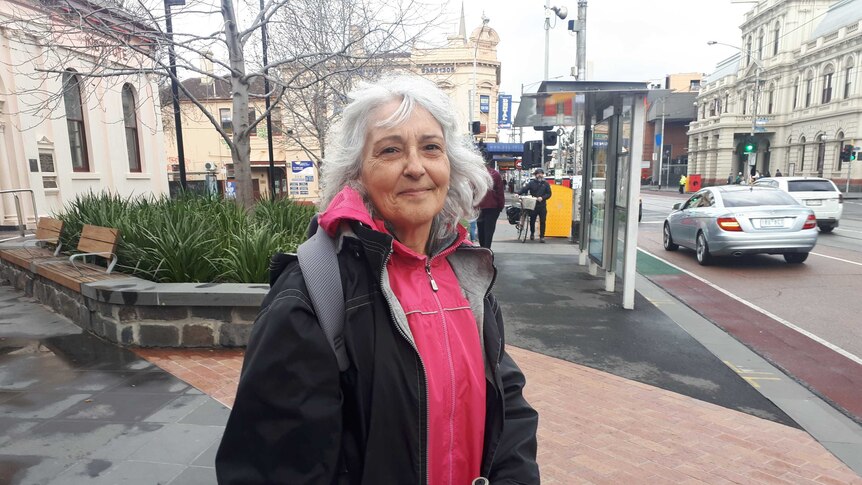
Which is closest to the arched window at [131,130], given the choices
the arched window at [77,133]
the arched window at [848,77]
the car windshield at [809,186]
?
the arched window at [77,133]

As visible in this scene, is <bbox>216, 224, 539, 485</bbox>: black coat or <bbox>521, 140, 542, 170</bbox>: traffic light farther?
<bbox>521, 140, 542, 170</bbox>: traffic light

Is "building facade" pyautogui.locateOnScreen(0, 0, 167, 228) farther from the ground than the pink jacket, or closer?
farther from the ground

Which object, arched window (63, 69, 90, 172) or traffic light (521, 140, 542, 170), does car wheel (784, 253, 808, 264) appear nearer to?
traffic light (521, 140, 542, 170)

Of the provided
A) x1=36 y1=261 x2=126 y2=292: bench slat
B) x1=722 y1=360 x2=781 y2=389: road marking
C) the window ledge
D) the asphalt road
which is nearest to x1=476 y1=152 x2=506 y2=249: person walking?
the asphalt road

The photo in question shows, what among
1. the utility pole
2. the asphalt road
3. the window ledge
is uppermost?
the utility pole

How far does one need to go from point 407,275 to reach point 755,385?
4.28 m

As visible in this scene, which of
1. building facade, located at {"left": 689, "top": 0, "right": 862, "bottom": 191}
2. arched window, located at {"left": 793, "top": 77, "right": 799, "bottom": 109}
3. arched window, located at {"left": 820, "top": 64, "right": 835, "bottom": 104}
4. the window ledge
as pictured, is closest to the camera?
the window ledge

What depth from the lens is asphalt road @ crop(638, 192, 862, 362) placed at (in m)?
6.21

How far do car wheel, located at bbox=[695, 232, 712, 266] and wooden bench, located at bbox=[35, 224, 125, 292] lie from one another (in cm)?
1007

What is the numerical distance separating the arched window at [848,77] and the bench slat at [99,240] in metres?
52.8

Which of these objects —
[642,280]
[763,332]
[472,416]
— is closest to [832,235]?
[642,280]

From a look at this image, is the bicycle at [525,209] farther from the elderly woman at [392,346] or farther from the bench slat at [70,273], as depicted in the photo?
the elderly woman at [392,346]

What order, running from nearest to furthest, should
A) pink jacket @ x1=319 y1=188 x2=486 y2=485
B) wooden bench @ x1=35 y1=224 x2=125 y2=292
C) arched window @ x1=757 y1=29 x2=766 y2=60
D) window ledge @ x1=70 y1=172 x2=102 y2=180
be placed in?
pink jacket @ x1=319 y1=188 x2=486 y2=485, wooden bench @ x1=35 y1=224 x2=125 y2=292, window ledge @ x1=70 y1=172 x2=102 y2=180, arched window @ x1=757 y1=29 x2=766 y2=60

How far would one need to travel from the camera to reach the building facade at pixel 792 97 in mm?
41406
